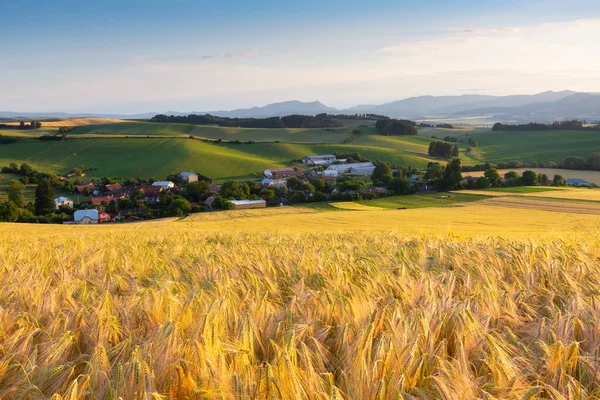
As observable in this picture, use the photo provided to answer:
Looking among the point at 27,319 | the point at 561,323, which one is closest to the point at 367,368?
the point at 561,323

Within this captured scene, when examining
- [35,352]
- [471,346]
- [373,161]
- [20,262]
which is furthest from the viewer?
[373,161]

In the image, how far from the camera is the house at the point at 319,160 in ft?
358

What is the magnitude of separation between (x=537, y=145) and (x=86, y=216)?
368 feet

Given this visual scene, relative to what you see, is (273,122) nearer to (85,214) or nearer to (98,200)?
(98,200)

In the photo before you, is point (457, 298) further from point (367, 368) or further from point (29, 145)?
point (29, 145)

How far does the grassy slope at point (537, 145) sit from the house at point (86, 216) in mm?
89078

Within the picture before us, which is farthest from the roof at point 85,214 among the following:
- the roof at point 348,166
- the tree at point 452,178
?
the roof at point 348,166

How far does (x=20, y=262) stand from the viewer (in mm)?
5082

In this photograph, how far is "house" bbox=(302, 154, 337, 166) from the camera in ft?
358

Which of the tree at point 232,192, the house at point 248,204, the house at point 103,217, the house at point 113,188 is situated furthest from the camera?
the house at point 113,188

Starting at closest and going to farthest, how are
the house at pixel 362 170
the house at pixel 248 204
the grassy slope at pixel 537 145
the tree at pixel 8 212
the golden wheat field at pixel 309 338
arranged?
the golden wheat field at pixel 309 338 → the tree at pixel 8 212 → the house at pixel 248 204 → the house at pixel 362 170 → the grassy slope at pixel 537 145

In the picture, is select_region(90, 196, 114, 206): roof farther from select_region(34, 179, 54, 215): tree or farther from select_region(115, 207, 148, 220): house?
select_region(115, 207, 148, 220): house

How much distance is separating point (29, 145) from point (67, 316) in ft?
420

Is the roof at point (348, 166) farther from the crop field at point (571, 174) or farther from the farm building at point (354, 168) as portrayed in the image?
the crop field at point (571, 174)
